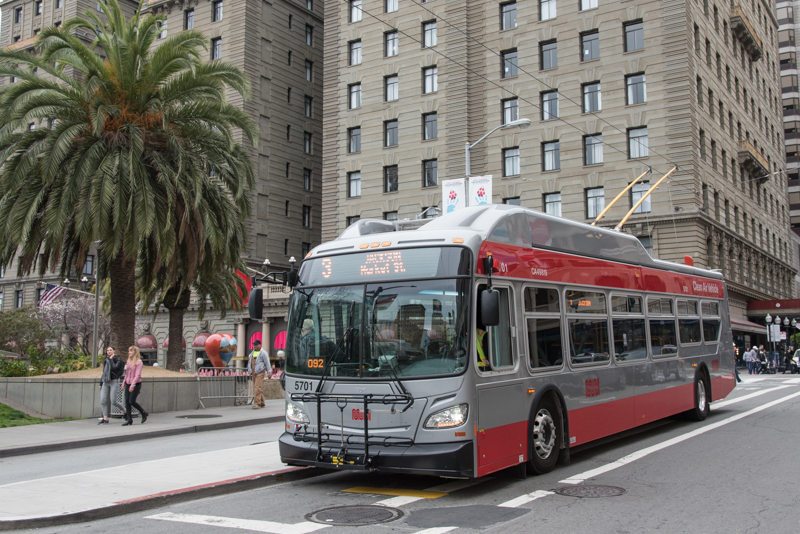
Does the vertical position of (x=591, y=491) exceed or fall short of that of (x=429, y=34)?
it falls short

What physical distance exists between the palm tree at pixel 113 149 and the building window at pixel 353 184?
31373 mm

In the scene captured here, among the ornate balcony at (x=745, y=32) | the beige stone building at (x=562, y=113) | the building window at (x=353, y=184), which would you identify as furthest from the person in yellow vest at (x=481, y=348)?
the ornate balcony at (x=745, y=32)

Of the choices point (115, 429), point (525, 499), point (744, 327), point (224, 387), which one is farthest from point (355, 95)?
point (525, 499)

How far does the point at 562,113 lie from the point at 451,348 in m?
39.1

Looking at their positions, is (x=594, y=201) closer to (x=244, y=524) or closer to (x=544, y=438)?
(x=544, y=438)

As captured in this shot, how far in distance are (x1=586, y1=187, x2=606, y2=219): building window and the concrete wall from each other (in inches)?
1132

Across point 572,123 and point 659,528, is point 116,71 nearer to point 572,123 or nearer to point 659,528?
point 659,528

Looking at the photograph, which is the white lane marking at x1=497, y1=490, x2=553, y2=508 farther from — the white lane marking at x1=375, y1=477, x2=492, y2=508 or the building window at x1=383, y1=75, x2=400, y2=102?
the building window at x1=383, y1=75, x2=400, y2=102

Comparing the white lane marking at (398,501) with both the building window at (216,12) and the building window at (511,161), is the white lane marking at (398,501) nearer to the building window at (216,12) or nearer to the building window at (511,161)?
the building window at (511,161)

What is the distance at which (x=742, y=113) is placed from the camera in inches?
2164

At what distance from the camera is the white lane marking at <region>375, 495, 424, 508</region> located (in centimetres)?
744

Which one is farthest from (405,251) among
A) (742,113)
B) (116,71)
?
(742,113)

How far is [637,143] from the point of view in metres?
42.3

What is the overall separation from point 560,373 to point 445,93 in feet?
134
